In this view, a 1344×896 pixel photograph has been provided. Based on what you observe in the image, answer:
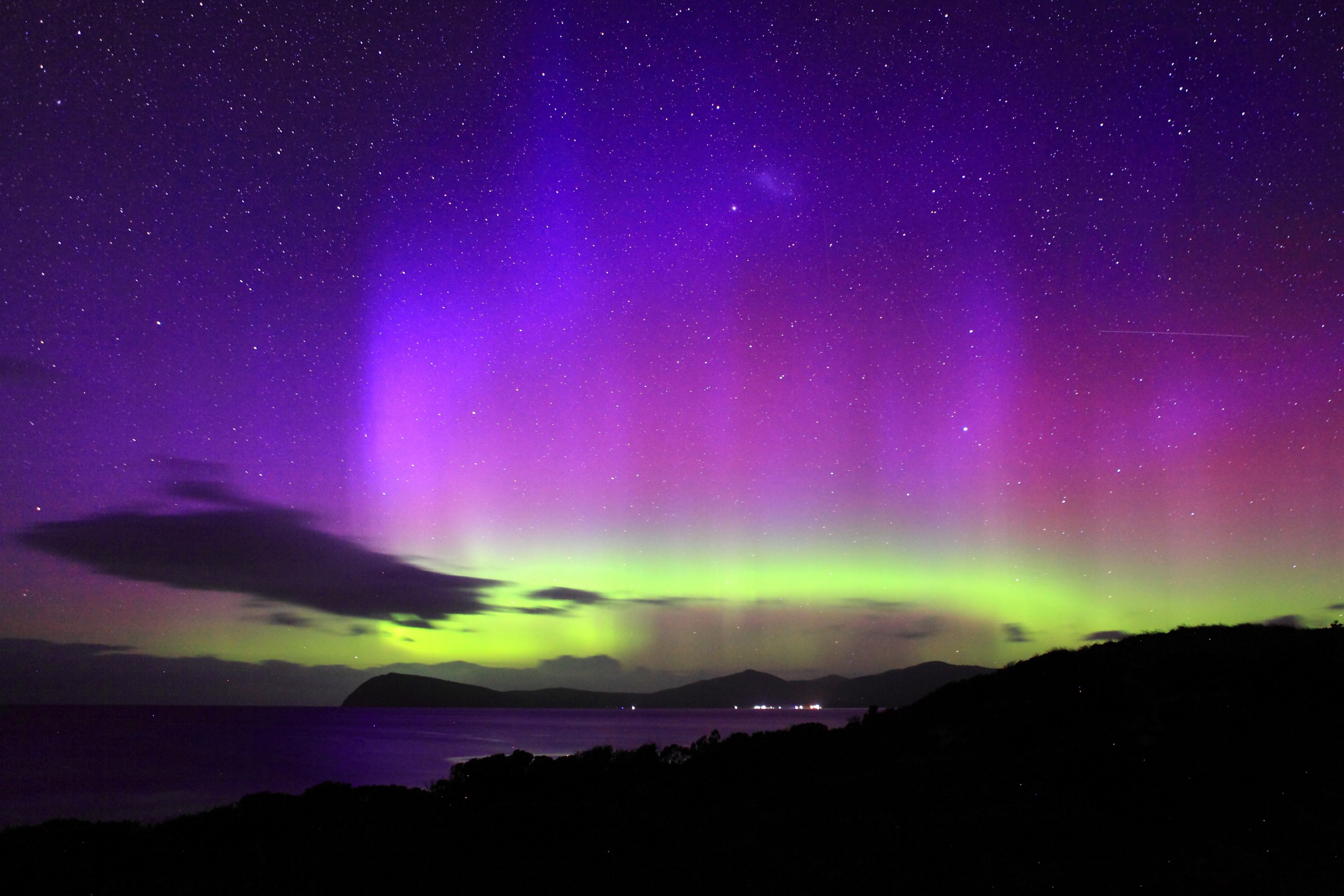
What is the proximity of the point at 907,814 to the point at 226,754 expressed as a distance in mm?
66916

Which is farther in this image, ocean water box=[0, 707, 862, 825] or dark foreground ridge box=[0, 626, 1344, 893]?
ocean water box=[0, 707, 862, 825]

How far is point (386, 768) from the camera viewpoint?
5112 centimetres

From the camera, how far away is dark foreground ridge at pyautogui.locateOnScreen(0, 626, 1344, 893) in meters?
9.56

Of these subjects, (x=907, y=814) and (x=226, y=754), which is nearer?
(x=907, y=814)

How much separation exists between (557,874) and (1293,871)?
8.61m

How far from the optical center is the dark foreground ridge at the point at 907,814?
9562 mm

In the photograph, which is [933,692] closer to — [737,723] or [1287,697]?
[1287,697]

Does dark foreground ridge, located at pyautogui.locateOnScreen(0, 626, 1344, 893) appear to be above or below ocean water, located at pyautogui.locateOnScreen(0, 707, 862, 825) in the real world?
above

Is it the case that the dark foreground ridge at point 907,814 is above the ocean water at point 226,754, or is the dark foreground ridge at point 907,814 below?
above

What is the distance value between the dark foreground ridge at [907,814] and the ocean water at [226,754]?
73.2 ft

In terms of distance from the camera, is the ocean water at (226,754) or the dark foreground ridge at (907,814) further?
the ocean water at (226,754)

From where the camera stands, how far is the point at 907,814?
1191 centimetres

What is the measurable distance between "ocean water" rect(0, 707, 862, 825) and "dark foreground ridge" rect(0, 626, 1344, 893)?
2232cm

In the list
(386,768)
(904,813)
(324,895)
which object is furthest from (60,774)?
(904,813)
